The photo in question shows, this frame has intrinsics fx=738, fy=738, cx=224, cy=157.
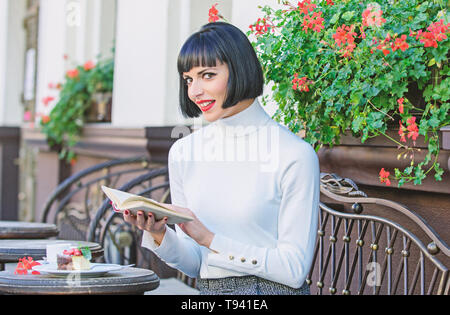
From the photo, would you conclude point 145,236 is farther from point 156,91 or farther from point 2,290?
point 156,91

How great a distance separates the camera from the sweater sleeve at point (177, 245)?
7.73 feet

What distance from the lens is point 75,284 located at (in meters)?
2.35

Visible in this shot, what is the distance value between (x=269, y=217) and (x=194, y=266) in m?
0.34

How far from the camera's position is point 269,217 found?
226cm

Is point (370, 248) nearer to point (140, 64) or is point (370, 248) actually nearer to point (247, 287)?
point (247, 287)

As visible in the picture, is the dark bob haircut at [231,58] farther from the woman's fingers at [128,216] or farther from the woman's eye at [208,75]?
the woman's fingers at [128,216]

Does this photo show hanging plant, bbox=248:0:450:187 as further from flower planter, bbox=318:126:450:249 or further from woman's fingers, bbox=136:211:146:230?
woman's fingers, bbox=136:211:146:230

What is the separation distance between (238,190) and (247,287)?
0.99 feet

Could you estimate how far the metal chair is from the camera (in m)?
2.66

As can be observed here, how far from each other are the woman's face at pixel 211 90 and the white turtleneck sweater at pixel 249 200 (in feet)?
0.18

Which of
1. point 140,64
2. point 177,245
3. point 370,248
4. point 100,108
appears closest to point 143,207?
point 177,245

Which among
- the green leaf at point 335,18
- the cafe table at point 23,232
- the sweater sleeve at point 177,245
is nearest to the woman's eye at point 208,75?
the sweater sleeve at point 177,245

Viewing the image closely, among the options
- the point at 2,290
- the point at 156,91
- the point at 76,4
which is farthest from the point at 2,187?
the point at 2,290

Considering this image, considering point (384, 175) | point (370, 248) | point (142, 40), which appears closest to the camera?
point (384, 175)
